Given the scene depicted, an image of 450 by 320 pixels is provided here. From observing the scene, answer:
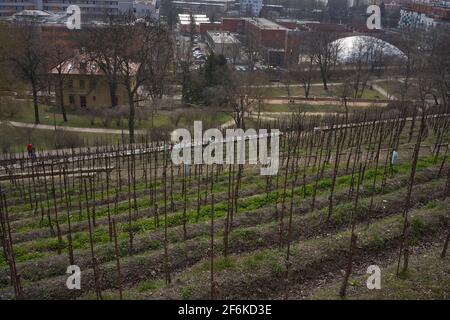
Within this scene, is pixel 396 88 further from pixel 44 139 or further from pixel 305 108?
pixel 44 139

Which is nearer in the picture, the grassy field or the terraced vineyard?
the terraced vineyard

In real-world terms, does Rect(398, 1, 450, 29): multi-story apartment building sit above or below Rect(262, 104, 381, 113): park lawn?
above

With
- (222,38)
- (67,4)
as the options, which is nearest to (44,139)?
(222,38)

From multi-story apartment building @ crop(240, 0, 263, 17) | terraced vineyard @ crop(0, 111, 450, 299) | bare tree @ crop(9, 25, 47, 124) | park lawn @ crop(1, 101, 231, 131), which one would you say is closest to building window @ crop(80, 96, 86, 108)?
park lawn @ crop(1, 101, 231, 131)

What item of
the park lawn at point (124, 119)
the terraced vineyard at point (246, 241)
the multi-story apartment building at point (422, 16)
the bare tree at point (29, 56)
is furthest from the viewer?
the multi-story apartment building at point (422, 16)

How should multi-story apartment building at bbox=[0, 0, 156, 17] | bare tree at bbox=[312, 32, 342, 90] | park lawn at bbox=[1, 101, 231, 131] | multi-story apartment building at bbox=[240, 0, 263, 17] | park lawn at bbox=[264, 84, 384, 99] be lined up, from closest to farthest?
park lawn at bbox=[1, 101, 231, 131], park lawn at bbox=[264, 84, 384, 99], bare tree at bbox=[312, 32, 342, 90], multi-story apartment building at bbox=[0, 0, 156, 17], multi-story apartment building at bbox=[240, 0, 263, 17]

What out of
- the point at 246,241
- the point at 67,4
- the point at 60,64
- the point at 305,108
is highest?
the point at 67,4

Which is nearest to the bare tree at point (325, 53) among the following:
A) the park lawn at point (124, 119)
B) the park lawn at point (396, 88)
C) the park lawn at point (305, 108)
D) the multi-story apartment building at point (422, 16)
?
the park lawn at point (396, 88)

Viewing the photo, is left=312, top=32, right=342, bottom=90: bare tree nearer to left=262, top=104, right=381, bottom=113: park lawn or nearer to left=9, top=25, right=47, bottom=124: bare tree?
left=262, top=104, right=381, bottom=113: park lawn

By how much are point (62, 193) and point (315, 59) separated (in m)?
35.3

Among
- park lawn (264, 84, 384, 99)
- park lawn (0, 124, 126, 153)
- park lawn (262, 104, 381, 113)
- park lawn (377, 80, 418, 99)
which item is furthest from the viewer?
park lawn (264, 84, 384, 99)

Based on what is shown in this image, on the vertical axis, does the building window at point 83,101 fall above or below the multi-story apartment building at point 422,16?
below

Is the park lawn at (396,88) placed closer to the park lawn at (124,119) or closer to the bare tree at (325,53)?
the bare tree at (325,53)

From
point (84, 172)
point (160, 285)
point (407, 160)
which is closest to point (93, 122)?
point (84, 172)
